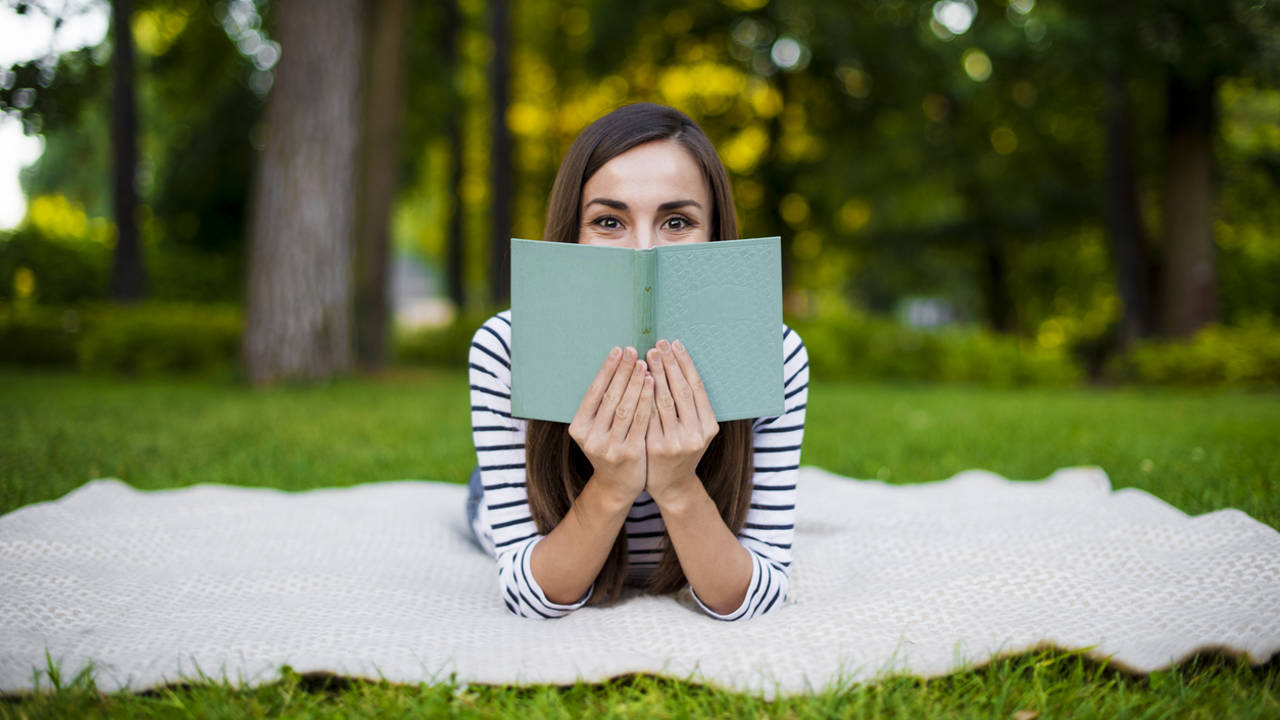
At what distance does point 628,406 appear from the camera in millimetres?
1678

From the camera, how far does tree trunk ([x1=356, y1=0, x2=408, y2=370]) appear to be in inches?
422

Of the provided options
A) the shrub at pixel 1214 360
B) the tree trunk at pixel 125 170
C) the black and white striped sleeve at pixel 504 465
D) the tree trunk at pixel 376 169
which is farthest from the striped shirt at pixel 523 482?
the tree trunk at pixel 125 170

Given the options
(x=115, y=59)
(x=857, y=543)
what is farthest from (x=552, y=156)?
(x=857, y=543)

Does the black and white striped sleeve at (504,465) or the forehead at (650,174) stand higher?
the forehead at (650,174)

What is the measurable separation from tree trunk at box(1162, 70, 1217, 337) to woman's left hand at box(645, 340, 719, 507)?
40.1ft

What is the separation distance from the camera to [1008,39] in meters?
10.7

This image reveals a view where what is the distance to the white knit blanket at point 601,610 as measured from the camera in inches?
74.5

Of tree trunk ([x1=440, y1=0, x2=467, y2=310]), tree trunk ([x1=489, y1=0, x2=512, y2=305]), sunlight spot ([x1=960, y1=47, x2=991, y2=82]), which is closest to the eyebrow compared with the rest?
tree trunk ([x1=489, y1=0, x2=512, y2=305])

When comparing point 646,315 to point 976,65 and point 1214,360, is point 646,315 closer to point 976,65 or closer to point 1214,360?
point 1214,360

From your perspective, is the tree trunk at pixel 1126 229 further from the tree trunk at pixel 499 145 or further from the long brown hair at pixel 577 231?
the long brown hair at pixel 577 231

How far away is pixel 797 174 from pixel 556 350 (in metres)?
15.4

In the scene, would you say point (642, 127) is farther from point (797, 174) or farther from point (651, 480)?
point (797, 174)

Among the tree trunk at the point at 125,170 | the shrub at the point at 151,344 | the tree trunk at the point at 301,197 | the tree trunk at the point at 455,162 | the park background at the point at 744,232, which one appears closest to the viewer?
the park background at the point at 744,232

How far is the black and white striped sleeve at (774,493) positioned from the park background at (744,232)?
0.37 meters
